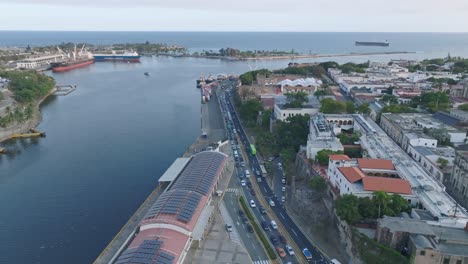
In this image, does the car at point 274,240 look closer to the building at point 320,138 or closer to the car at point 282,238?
the car at point 282,238

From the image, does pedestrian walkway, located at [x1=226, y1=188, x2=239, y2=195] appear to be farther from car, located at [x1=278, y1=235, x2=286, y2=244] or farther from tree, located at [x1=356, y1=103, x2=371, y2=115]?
tree, located at [x1=356, y1=103, x2=371, y2=115]

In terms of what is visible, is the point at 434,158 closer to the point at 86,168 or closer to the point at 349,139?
the point at 349,139

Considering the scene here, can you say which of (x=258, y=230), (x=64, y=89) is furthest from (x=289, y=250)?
(x=64, y=89)

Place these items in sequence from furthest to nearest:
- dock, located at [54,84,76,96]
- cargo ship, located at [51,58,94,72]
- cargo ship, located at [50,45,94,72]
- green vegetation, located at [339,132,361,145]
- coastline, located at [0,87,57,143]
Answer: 1. cargo ship, located at [50,45,94,72]
2. cargo ship, located at [51,58,94,72]
3. dock, located at [54,84,76,96]
4. coastline, located at [0,87,57,143]
5. green vegetation, located at [339,132,361,145]

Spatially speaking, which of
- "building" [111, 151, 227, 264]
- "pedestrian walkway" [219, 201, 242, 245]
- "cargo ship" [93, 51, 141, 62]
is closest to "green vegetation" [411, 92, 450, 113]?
"building" [111, 151, 227, 264]

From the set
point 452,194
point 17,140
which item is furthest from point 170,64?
point 452,194

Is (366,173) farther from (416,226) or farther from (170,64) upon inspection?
(170,64)
